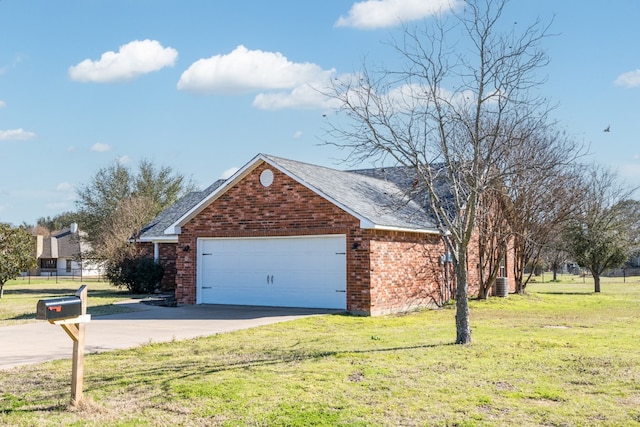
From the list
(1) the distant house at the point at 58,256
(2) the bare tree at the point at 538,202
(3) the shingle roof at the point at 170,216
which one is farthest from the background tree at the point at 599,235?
(1) the distant house at the point at 58,256

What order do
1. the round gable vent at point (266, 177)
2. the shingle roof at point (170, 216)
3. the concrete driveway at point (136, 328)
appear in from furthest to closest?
the shingle roof at point (170, 216) → the round gable vent at point (266, 177) → the concrete driveway at point (136, 328)

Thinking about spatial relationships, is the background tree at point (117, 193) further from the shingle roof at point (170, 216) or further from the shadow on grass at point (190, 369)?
the shadow on grass at point (190, 369)

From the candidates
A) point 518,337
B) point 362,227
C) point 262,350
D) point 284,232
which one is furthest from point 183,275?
point 518,337

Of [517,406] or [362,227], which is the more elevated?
[362,227]

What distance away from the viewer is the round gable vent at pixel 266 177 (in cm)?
1886

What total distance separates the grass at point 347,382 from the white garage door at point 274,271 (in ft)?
14.7

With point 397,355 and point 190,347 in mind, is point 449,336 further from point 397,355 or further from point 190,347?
point 190,347

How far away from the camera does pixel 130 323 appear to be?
50.7ft

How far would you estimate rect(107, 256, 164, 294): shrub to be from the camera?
26.2 meters

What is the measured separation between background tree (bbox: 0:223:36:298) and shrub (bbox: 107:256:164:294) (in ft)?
11.4

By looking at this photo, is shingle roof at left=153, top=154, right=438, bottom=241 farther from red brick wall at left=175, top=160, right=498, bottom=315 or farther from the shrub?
the shrub

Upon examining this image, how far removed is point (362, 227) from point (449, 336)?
16.1ft

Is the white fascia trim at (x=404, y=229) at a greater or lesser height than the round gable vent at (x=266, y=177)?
lesser

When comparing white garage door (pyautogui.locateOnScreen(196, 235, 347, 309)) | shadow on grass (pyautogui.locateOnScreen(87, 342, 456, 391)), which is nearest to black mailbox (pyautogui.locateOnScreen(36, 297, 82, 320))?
shadow on grass (pyautogui.locateOnScreen(87, 342, 456, 391))
